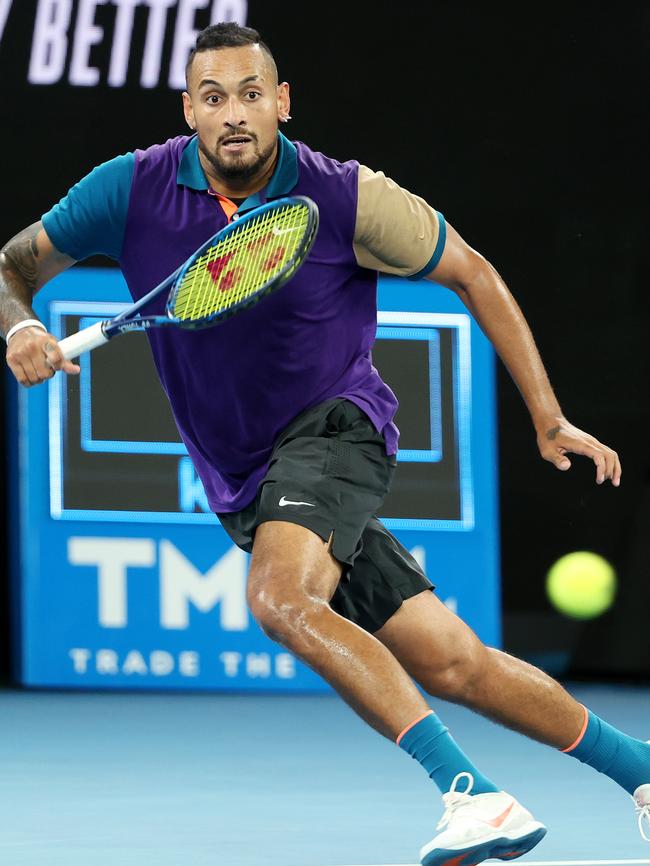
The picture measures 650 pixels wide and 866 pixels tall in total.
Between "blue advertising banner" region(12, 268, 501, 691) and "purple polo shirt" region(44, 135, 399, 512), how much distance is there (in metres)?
3.02

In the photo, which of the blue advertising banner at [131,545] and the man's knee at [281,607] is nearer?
the man's knee at [281,607]

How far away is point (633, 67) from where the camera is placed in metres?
7.62

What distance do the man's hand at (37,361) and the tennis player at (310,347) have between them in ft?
0.72

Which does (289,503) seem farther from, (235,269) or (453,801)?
(453,801)

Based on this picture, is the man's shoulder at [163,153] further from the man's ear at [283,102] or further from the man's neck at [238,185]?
the man's ear at [283,102]

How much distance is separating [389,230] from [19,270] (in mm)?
709

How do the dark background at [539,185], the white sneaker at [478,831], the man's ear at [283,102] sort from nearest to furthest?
the white sneaker at [478,831], the man's ear at [283,102], the dark background at [539,185]

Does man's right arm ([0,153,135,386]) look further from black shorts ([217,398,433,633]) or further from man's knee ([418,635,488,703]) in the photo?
man's knee ([418,635,488,703])

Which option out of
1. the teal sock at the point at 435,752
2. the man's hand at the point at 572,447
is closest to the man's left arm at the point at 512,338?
the man's hand at the point at 572,447

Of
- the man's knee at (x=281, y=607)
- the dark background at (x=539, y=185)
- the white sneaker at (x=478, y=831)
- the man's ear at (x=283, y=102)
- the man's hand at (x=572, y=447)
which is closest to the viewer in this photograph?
the white sneaker at (x=478, y=831)

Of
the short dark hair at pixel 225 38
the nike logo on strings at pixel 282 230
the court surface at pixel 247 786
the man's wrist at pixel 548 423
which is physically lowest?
the court surface at pixel 247 786

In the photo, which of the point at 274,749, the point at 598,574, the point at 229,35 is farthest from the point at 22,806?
the point at 598,574

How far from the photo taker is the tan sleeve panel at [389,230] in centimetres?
351

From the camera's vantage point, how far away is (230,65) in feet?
11.4
